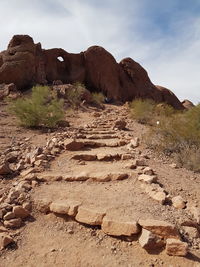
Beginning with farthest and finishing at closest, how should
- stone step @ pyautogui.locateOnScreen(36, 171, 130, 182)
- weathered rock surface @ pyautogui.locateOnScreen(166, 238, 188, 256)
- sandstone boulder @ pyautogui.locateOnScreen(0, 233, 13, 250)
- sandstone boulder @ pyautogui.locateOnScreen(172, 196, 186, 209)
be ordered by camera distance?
stone step @ pyautogui.locateOnScreen(36, 171, 130, 182)
sandstone boulder @ pyautogui.locateOnScreen(172, 196, 186, 209)
sandstone boulder @ pyautogui.locateOnScreen(0, 233, 13, 250)
weathered rock surface @ pyautogui.locateOnScreen(166, 238, 188, 256)

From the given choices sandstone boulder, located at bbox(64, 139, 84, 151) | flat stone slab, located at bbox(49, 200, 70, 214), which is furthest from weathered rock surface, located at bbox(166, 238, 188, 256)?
sandstone boulder, located at bbox(64, 139, 84, 151)

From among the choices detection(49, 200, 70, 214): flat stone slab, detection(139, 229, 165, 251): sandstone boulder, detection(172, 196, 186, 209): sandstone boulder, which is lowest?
detection(49, 200, 70, 214): flat stone slab

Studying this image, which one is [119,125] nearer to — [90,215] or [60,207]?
[60,207]

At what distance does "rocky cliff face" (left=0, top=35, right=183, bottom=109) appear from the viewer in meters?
21.9

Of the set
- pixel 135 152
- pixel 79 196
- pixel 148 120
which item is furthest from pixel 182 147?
pixel 148 120

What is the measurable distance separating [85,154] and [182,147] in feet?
8.33

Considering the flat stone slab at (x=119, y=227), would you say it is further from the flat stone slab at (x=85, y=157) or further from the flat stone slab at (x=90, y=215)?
Answer: the flat stone slab at (x=85, y=157)

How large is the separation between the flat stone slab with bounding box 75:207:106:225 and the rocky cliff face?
1810 cm

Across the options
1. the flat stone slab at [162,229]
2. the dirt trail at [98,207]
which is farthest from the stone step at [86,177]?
the flat stone slab at [162,229]

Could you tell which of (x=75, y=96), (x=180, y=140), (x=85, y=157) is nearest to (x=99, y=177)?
(x=85, y=157)

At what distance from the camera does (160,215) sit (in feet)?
15.6

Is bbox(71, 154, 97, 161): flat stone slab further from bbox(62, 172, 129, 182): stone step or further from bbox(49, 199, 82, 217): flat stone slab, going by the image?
bbox(49, 199, 82, 217): flat stone slab

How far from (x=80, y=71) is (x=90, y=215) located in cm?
2349

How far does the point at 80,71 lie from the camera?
89.8ft
